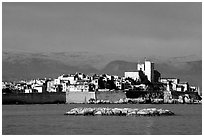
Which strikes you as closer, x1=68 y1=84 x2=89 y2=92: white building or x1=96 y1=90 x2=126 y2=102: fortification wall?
x1=96 y1=90 x2=126 y2=102: fortification wall

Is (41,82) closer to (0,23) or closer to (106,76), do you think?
(106,76)

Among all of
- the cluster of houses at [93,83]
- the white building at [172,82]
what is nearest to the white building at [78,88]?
the cluster of houses at [93,83]

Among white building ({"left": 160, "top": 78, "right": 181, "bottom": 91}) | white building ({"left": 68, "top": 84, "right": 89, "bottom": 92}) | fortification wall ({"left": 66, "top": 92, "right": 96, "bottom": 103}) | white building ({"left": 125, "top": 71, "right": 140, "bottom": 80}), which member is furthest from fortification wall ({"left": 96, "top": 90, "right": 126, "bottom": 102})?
white building ({"left": 160, "top": 78, "right": 181, "bottom": 91})

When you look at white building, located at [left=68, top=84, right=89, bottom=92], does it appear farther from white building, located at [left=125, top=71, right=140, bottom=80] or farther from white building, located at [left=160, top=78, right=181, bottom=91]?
white building, located at [left=160, top=78, right=181, bottom=91]

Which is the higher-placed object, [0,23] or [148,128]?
[0,23]

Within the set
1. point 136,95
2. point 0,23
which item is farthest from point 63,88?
point 0,23

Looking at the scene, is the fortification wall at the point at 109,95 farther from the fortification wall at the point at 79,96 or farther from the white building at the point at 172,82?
the white building at the point at 172,82

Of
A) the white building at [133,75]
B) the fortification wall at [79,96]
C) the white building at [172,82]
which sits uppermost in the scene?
the white building at [133,75]

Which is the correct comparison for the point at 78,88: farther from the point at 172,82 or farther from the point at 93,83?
the point at 172,82
